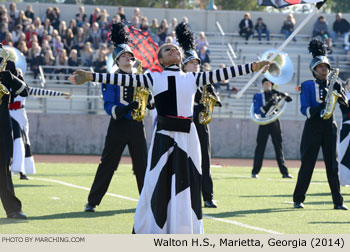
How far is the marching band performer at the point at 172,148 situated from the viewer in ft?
26.6

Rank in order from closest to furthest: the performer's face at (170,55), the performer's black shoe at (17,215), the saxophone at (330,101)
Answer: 1. the performer's face at (170,55)
2. the performer's black shoe at (17,215)
3. the saxophone at (330,101)

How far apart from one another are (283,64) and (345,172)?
470 centimetres

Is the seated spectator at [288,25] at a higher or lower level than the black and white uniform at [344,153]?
higher

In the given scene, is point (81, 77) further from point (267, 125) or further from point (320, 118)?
point (267, 125)

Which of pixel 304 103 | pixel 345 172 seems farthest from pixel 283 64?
pixel 304 103

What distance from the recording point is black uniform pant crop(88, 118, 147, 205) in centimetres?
1089

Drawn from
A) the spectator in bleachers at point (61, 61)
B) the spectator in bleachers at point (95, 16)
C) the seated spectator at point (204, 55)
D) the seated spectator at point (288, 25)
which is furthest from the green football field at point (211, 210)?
the seated spectator at point (288, 25)

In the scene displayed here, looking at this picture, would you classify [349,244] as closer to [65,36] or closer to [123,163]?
[123,163]

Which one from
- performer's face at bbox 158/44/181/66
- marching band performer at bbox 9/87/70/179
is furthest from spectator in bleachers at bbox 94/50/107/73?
performer's face at bbox 158/44/181/66

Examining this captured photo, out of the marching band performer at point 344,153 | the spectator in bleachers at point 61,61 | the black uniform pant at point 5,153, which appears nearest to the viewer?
Answer: the black uniform pant at point 5,153

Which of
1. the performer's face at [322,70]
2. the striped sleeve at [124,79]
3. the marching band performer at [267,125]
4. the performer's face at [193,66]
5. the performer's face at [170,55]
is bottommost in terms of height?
the marching band performer at [267,125]

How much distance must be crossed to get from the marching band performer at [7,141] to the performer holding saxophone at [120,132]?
122 cm

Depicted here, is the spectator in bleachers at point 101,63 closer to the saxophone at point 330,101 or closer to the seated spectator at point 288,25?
the seated spectator at point 288,25

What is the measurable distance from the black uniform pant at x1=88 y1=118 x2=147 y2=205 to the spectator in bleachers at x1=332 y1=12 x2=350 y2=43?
20.3m
